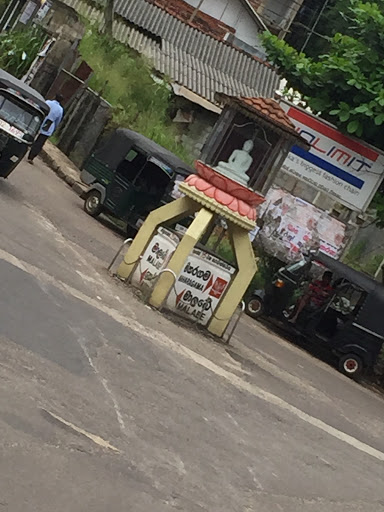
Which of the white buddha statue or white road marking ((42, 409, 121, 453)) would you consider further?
the white buddha statue

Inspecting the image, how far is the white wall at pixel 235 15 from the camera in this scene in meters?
46.9

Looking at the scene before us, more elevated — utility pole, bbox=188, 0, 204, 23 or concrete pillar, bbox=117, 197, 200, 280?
utility pole, bbox=188, 0, 204, 23

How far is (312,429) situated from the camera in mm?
13211

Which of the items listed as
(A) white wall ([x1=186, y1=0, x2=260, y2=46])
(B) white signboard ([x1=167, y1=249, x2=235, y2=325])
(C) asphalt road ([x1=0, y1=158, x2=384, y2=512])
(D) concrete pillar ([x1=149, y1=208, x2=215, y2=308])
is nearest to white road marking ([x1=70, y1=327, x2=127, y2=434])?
(C) asphalt road ([x1=0, y1=158, x2=384, y2=512])

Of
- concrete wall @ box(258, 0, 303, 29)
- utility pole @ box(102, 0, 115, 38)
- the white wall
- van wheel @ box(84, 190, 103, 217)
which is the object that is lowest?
van wheel @ box(84, 190, 103, 217)

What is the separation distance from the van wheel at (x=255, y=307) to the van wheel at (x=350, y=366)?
7.27 ft

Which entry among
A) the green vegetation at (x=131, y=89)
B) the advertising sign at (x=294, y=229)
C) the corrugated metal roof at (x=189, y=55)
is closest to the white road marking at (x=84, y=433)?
the advertising sign at (x=294, y=229)

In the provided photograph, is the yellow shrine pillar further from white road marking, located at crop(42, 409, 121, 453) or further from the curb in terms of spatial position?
the curb

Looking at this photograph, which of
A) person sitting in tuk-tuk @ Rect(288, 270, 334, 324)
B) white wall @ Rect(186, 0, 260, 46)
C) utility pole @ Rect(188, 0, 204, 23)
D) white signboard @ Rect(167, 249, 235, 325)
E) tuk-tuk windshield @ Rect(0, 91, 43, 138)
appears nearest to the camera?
white signboard @ Rect(167, 249, 235, 325)

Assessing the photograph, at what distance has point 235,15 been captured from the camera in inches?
1861

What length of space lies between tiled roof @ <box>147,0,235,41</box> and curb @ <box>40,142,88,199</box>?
64.6ft

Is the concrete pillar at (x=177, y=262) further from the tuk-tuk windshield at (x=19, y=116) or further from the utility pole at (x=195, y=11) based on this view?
the utility pole at (x=195, y=11)

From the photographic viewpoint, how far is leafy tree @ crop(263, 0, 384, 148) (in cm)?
2400

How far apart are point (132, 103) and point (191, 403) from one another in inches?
798
